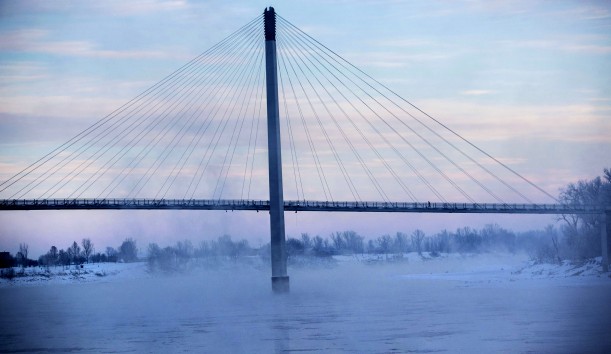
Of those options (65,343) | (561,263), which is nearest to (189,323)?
(65,343)

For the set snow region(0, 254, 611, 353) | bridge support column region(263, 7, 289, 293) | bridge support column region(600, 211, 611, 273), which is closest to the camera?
snow region(0, 254, 611, 353)

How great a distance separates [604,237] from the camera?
6138 centimetres

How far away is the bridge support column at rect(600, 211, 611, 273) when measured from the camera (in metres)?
60.4

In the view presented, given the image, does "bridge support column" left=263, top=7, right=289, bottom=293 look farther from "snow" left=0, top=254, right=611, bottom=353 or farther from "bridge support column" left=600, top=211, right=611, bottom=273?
"bridge support column" left=600, top=211, right=611, bottom=273

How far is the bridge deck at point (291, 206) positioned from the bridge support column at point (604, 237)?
0.62 meters

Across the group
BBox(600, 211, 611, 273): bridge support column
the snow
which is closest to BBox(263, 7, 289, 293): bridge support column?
the snow

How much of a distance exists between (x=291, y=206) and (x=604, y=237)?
71.5ft

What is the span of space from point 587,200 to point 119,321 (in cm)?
4001

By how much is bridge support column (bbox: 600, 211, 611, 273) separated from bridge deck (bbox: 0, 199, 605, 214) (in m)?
0.62

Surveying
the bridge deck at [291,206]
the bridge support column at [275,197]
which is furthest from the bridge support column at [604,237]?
the bridge support column at [275,197]

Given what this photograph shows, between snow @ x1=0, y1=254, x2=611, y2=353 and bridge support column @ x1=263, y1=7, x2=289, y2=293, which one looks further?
bridge support column @ x1=263, y1=7, x2=289, y2=293

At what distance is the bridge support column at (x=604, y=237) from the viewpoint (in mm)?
60375

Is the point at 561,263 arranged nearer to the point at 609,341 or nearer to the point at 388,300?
the point at 388,300

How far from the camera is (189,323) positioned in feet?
129
